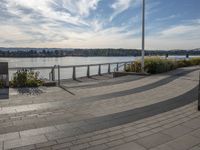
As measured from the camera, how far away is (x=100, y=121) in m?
4.96

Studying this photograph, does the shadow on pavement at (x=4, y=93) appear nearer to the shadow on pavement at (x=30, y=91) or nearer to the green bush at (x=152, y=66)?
the shadow on pavement at (x=30, y=91)

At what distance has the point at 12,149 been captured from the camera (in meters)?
3.57

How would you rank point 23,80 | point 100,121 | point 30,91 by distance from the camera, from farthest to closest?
point 23,80 → point 30,91 → point 100,121

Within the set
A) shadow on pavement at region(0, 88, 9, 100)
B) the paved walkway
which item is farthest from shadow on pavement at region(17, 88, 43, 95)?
shadow on pavement at region(0, 88, 9, 100)

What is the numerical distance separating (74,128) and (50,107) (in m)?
1.84

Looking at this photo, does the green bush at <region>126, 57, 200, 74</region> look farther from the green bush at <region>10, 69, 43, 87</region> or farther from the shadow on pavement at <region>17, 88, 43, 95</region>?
the shadow on pavement at <region>17, 88, 43, 95</region>

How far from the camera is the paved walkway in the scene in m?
3.84

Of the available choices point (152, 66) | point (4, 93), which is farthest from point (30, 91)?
point (152, 66)

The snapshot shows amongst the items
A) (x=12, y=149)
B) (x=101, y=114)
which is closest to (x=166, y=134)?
(x=101, y=114)

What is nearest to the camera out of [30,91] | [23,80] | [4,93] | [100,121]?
[100,121]

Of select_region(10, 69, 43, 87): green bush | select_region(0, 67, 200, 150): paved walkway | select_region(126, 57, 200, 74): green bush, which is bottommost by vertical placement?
select_region(0, 67, 200, 150): paved walkway

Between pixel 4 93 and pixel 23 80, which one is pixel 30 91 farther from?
pixel 23 80

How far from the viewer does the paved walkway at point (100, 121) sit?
384 centimetres

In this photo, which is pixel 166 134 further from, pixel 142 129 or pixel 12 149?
pixel 12 149
